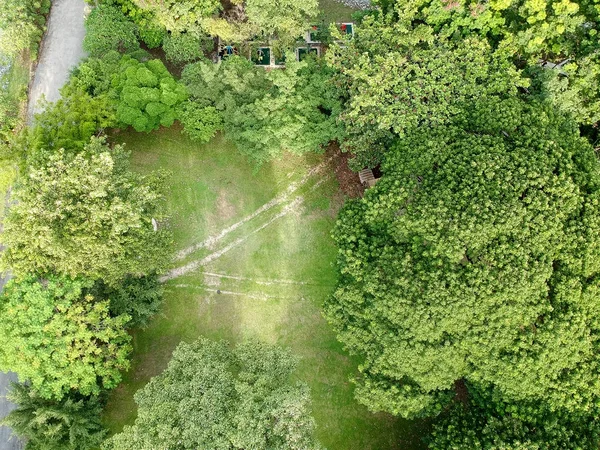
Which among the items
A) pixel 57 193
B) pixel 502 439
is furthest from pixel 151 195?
pixel 502 439

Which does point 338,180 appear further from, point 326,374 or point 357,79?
point 326,374

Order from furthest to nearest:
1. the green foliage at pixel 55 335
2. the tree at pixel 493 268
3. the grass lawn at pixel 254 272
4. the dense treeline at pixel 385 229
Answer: the grass lawn at pixel 254 272 → the green foliage at pixel 55 335 → the dense treeline at pixel 385 229 → the tree at pixel 493 268

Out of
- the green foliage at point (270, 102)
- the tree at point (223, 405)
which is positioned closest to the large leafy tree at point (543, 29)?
the green foliage at point (270, 102)

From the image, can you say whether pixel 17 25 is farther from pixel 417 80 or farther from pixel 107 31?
pixel 417 80

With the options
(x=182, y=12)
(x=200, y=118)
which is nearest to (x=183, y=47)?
(x=182, y=12)

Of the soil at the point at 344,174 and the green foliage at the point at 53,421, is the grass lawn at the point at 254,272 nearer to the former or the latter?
the soil at the point at 344,174

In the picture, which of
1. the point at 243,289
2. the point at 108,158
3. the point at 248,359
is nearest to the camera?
the point at 108,158

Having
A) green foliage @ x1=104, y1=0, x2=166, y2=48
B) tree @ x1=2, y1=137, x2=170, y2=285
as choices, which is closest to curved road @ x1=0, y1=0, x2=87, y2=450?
green foliage @ x1=104, y1=0, x2=166, y2=48
